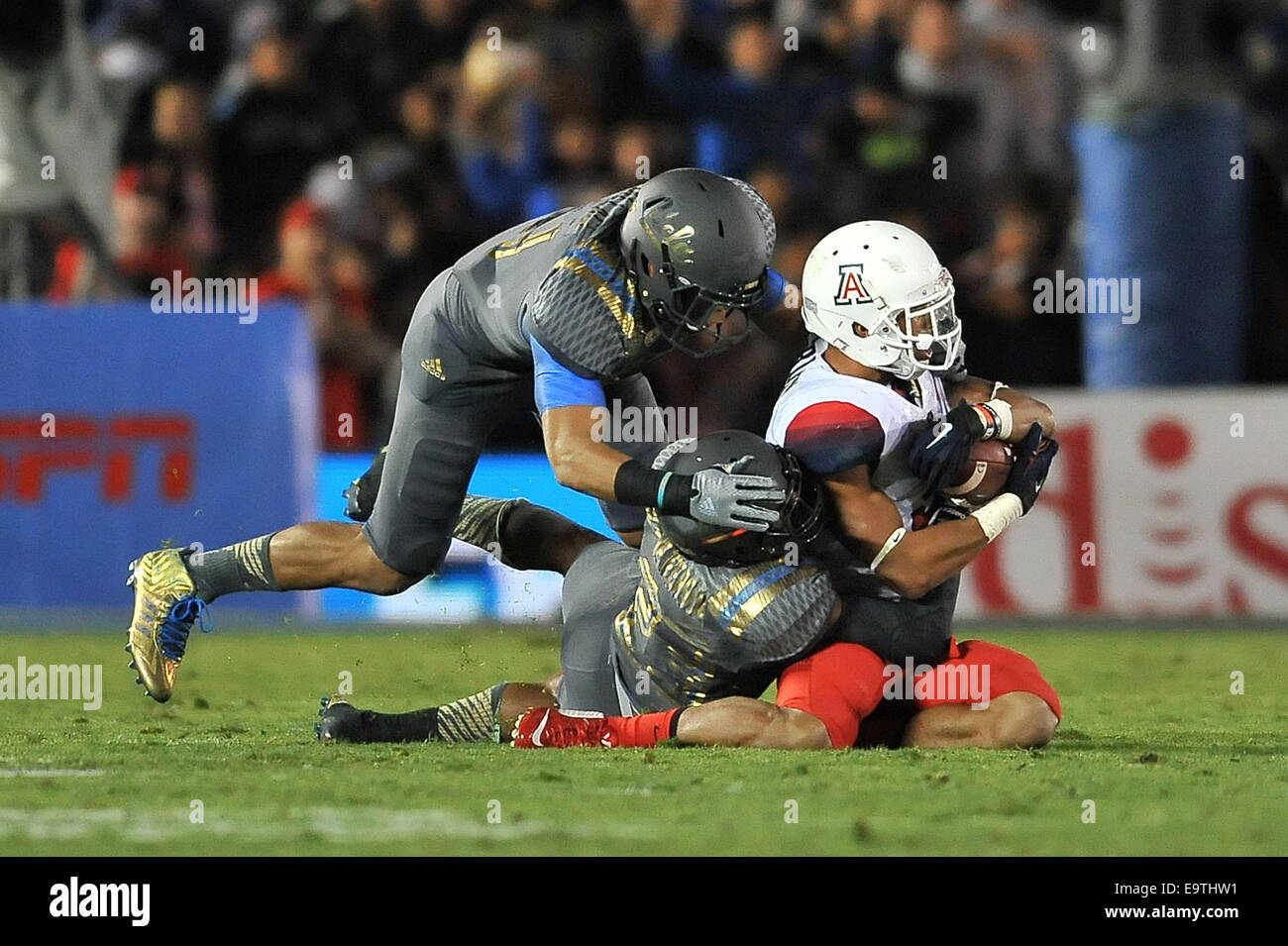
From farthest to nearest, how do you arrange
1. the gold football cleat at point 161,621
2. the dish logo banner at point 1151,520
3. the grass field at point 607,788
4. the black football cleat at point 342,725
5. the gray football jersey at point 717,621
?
1. the dish logo banner at point 1151,520
2. the gold football cleat at point 161,621
3. the black football cleat at point 342,725
4. the gray football jersey at point 717,621
5. the grass field at point 607,788

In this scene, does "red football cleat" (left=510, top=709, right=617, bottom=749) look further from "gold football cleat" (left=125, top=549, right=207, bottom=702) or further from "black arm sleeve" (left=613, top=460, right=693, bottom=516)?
"gold football cleat" (left=125, top=549, right=207, bottom=702)

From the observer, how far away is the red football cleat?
23.5 feet

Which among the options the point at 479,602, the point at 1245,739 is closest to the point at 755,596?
the point at 1245,739

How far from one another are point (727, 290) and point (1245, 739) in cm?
231

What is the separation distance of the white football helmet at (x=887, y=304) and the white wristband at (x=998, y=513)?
0.46 meters

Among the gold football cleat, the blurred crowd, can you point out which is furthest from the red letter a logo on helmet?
the blurred crowd

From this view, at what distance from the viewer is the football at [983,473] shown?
7164 millimetres

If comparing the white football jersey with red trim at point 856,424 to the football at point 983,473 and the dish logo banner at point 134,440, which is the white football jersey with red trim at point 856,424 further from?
the dish logo banner at point 134,440

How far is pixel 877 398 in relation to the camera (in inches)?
277

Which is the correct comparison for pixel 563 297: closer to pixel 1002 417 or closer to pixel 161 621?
pixel 1002 417

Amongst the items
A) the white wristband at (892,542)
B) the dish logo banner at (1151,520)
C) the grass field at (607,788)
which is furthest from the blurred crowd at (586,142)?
the white wristband at (892,542)

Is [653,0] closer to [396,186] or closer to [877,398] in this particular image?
[396,186]

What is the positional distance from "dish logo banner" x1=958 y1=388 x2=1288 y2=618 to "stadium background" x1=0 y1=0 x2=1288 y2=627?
0.02 m

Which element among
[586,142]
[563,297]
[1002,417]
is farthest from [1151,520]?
[563,297]
